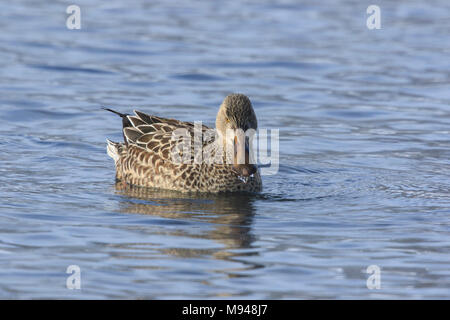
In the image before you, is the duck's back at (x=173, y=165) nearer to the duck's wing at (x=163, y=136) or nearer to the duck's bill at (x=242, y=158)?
the duck's wing at (x=163, y=136)

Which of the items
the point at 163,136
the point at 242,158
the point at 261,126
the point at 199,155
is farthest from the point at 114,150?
the point at 261,126

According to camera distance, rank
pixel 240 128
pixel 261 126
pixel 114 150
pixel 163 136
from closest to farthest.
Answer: pixel 240 128 < pixel 163 136 < pixel 114 150 < pixel 261 126

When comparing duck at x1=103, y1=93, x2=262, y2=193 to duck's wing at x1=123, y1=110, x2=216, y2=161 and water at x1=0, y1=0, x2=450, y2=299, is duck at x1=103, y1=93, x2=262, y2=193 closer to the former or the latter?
A: duck's wing at x1=123, y1=110, x2=216, y2=161

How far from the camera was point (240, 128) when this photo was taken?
11023mm

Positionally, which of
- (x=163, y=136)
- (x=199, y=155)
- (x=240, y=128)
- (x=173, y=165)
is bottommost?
(x=173, y=165)

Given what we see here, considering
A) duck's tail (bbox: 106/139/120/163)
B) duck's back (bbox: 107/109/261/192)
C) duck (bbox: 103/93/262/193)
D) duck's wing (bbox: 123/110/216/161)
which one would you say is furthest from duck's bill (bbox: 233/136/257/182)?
duck's tail (bbox: 106/139/120/163)

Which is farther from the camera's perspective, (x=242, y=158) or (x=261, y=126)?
(x=261, y=126)

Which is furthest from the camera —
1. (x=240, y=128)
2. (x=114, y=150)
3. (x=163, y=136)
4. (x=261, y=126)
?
(x=261, y=126)

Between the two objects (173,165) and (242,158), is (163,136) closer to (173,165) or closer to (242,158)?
(173,165)

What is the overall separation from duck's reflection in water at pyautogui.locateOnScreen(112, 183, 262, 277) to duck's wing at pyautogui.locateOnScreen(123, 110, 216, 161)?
51 cm

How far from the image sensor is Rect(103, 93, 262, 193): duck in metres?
11.1

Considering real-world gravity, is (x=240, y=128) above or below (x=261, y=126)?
above

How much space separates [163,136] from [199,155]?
1.94 ft
